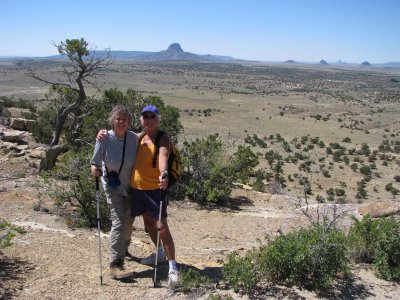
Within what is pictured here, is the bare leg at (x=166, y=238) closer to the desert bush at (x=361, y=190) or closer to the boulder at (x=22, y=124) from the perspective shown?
the boulder at (x=22, y=124)

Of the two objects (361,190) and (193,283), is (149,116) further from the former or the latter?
(361,190)

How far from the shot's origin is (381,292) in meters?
4.65

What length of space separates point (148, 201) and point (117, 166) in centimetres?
53

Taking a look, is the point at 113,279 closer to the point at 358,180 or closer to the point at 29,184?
the point at 29,184

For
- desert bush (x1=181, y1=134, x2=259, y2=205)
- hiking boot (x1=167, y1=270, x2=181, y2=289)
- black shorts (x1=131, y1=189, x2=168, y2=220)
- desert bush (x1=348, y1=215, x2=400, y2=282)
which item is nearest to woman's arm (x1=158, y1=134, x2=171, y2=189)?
black shorts (x1=131, y1=189, x2=168, y2=220)

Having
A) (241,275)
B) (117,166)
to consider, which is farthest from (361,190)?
(117,166)

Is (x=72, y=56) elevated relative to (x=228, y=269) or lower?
elevated

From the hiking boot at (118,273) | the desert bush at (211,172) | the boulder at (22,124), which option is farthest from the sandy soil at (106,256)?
the boulder at (22,124)

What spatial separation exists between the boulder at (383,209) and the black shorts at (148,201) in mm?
5696

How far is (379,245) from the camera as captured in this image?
17.1 ft

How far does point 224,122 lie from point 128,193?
38.3 meters

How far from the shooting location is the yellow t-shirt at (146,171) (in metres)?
4.73

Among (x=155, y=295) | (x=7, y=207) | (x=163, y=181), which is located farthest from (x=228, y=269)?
(x=7, y=207)

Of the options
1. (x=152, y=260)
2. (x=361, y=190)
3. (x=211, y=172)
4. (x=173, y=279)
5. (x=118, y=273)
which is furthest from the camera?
(x=361, y=190)
